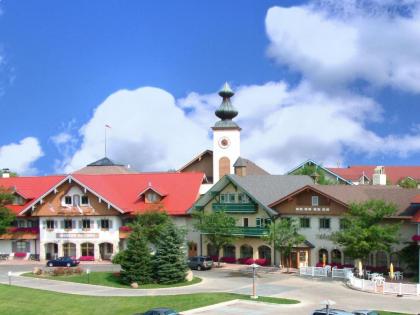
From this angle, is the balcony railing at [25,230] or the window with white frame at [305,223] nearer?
the window with white frame at [305,223]

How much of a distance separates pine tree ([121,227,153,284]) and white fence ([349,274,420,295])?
14.7 m

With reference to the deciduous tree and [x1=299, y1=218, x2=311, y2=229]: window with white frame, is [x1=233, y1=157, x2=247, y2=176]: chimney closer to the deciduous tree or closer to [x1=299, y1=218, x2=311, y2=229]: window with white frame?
[x1=299, y1=218, x2=311, y2=229]: window with white frame

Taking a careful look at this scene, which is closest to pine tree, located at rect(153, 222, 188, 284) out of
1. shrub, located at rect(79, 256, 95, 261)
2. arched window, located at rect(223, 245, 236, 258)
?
arched window, located at rect(223, 245, 236, 258)

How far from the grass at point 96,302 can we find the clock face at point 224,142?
1469 inches

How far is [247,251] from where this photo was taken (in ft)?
191

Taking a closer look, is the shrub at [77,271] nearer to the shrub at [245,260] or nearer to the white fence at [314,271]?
the shrub at [245,260]

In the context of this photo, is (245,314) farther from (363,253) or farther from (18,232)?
(18,232)

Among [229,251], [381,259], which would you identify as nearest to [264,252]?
[229,251]

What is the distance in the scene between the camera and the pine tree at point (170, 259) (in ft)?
153

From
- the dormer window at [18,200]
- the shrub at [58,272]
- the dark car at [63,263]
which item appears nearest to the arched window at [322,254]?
the shrub at [58,272]

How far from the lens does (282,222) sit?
173 ft

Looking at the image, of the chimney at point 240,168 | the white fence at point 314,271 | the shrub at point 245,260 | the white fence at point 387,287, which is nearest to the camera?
the white fence at point 387,287

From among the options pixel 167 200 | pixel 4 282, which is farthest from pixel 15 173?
pixel 4 282

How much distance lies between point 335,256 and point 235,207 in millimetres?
10390
